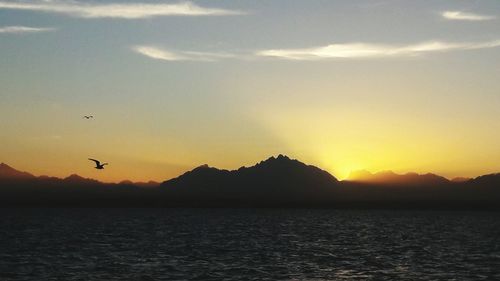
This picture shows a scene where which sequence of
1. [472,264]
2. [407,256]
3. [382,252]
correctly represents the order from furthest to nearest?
[382,252], [407,256], [472,264]

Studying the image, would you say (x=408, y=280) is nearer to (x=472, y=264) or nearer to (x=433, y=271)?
(x=433, y=271)

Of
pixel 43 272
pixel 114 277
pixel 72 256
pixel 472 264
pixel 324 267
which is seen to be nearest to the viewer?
pixel 114 277

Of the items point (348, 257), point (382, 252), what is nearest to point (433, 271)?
point (348, 257)

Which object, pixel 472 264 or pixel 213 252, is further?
pixel 213 252

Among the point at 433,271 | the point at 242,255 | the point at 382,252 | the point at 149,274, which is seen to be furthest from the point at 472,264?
the point at 149,274

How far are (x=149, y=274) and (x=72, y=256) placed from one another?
67.9ft

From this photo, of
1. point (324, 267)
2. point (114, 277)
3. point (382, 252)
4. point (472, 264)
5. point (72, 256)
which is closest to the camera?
point (114, 277)

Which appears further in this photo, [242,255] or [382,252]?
[382,252]

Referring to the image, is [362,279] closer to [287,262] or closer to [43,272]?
[287,262]

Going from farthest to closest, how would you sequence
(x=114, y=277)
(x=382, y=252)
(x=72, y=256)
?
1. (x=382, y=252)
2. (x=72, y=256)
3. (x=114, y=277)

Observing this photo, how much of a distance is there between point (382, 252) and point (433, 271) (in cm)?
2340

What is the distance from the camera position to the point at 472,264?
7369 centimetres

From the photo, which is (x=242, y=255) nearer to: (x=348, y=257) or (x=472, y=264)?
(x=348, y=257)

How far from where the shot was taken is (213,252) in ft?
286
